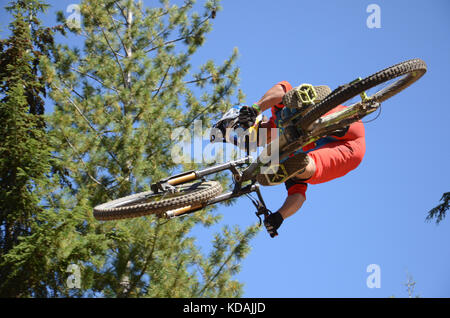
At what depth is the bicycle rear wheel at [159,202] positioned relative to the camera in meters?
5.03

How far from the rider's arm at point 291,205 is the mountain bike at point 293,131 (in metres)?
0.22

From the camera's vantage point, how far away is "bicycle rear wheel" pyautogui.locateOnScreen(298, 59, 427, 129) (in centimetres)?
434

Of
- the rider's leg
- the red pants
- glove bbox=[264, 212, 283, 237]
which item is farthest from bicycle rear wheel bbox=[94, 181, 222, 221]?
the red pants

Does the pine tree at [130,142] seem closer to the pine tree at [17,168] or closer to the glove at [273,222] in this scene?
the pine tree at [17,168]

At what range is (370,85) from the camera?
435 cm

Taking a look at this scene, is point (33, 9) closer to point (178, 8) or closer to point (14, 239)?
point (178, 8)

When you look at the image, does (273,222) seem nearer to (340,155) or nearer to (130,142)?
(340,155)

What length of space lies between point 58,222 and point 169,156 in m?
2.46

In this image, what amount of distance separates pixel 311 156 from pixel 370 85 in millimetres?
990

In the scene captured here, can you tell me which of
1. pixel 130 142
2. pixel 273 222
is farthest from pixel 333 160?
pixel 130 142

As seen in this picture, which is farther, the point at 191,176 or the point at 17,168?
the point at 17,168

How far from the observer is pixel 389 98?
15.7ft

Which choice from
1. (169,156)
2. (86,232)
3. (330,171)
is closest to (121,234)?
(86,232)

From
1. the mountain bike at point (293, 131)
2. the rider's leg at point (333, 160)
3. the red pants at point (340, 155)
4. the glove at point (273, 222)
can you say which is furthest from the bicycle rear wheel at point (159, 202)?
the red pants at point (340, 155)
